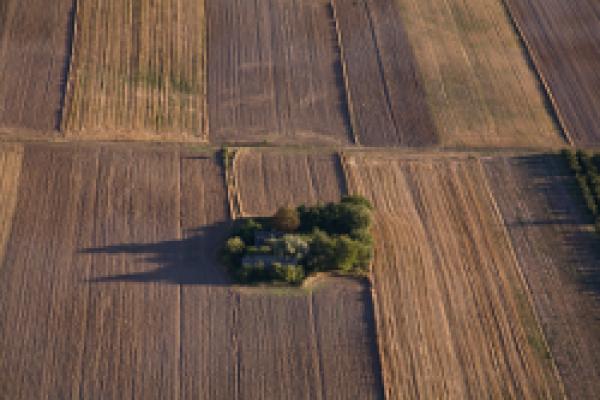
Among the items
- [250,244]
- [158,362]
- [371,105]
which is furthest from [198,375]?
[371,105]

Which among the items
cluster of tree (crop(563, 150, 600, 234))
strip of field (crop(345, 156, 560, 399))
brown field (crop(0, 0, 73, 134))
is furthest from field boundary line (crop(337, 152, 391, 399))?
brown field (crop(0, 0, 73, 134))

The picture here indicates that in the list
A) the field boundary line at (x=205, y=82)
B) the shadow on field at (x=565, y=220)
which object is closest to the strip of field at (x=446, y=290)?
the shadow on field at (x=565, y=220)

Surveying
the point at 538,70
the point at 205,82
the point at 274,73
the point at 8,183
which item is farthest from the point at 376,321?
the point at 538,70

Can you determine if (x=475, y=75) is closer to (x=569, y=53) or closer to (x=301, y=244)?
(x=569, y=53)

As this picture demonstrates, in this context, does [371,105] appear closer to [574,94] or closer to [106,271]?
[574,94]

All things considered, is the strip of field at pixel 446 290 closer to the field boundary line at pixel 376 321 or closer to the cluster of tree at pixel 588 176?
the field boundary line at pixel 376 321

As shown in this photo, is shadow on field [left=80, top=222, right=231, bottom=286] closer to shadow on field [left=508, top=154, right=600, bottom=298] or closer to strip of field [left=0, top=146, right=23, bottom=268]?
strip of field [left=0, top=146, right=23, bottom=268]
